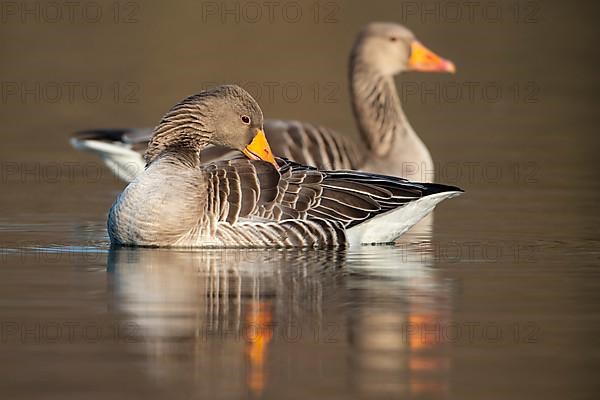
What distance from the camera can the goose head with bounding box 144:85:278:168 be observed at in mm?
13117

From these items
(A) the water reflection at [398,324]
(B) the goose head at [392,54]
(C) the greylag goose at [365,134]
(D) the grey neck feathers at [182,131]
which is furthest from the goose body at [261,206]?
(B) the goose head at [392,54]

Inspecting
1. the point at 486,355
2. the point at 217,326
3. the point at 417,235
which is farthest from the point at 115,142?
the point at 486,355

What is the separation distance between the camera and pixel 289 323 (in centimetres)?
963

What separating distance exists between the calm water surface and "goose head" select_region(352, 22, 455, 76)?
4.74 ft

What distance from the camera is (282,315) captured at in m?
9.89

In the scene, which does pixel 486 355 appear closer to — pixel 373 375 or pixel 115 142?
pixel 373 375

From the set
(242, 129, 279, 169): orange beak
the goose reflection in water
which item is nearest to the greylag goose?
(242, 129, 279, 169): orange beak

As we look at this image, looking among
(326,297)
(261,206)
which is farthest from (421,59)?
(326,297)

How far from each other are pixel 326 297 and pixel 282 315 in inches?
29.5

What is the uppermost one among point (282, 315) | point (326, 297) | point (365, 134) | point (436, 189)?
point (365, 134)

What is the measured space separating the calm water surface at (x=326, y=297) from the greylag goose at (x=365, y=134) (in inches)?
29.7

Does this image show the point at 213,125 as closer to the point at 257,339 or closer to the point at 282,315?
the point at 282,315

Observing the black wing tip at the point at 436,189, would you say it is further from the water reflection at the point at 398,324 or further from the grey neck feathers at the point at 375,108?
the grey neck feathers at the point at 375,108

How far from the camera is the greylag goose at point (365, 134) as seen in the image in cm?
1689
